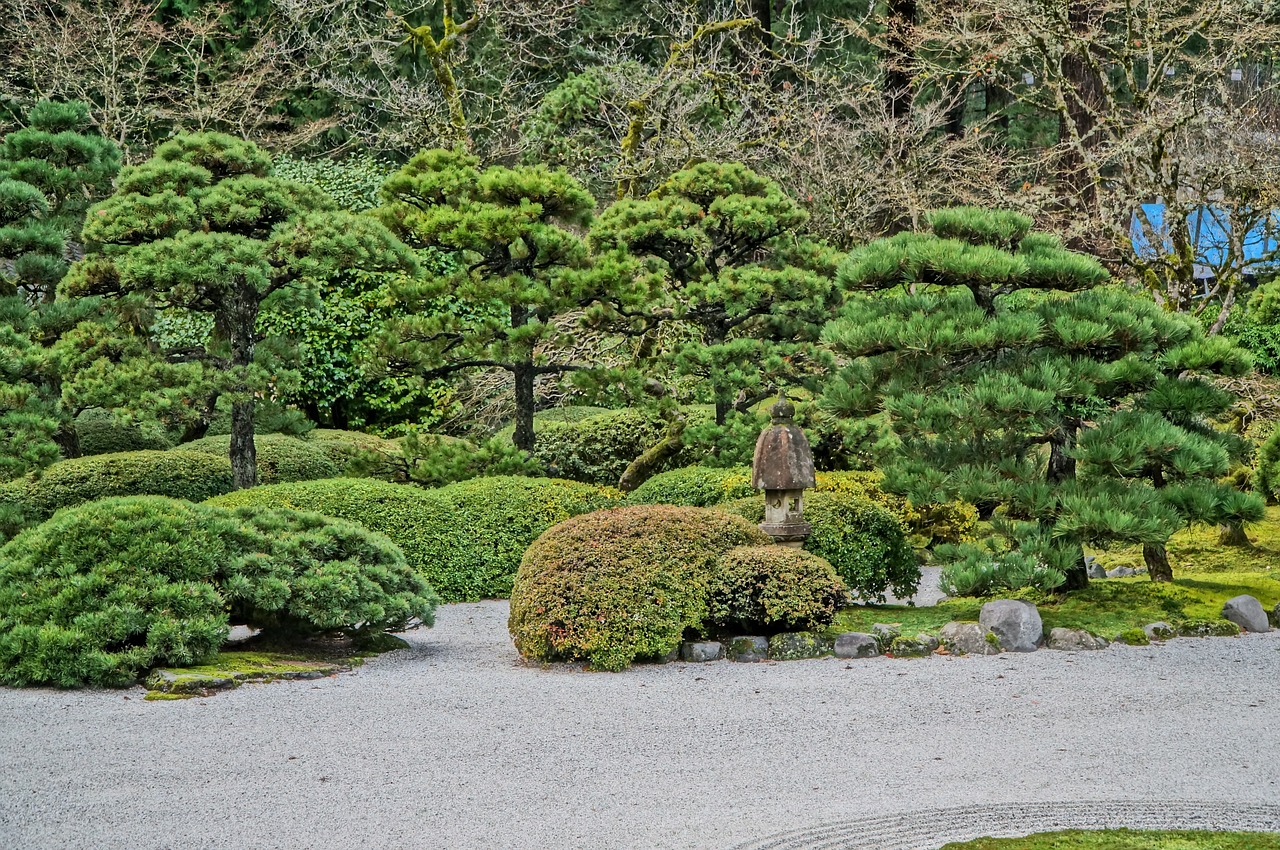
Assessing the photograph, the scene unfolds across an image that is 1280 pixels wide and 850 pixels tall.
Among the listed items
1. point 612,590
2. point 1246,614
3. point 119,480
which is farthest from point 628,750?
point 119,480

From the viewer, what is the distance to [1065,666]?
6223mm

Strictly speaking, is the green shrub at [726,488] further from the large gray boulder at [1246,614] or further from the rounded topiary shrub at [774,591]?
the large gray boulder at [1246,614]

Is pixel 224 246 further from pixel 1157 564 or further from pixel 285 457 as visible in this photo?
pixel 1157 564

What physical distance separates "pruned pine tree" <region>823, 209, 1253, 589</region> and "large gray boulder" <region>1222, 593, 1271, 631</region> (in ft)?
2.12

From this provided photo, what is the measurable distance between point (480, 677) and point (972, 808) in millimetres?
2974

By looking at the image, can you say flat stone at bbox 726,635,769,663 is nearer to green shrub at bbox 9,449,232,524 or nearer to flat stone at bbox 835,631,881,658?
flat stone at bbox 835,631,881,658

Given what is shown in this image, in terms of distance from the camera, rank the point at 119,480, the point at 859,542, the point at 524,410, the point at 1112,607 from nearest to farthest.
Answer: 1. the point at 1112,607
2. the point at 859,542
3. the point at 119,480
4. the point at 524,410

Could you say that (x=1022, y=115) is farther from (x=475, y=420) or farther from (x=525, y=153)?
(x=475, y=420)

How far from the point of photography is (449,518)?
8.96 meters

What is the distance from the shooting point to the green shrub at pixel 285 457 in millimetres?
11148

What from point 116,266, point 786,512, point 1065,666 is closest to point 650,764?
point 1065,666

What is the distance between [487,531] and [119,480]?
3551 mm

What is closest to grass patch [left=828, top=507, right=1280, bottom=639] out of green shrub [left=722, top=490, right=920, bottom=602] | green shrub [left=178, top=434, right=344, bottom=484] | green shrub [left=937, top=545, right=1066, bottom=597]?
green shrub [left=722, top=490, right=920, bottom=602]

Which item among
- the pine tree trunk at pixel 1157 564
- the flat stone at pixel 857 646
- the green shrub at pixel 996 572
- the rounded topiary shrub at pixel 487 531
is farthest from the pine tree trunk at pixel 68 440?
the pine tree trunk at pixel 1157 564
